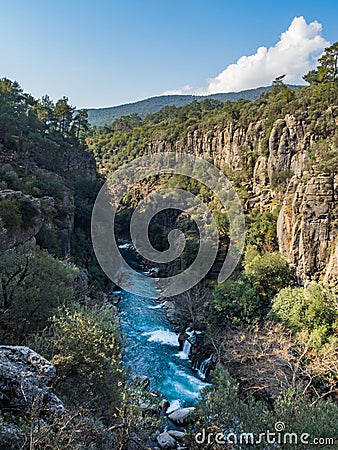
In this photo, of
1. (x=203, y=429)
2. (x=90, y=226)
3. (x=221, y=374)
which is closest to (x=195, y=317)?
(x=221, y=374)

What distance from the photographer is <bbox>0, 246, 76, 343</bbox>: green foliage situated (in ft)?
37.9

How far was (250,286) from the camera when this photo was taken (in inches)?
882

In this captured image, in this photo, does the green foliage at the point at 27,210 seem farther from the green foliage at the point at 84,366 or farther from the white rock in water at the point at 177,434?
the white rock in water at the point at 177,434

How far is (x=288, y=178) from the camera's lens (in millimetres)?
32875

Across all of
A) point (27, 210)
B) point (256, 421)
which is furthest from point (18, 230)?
point (256, 421)

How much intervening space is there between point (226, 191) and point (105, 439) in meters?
36.3

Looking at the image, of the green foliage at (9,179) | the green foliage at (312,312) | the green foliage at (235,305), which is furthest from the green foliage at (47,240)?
the green foliage at (312,312)

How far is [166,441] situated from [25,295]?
318 inches

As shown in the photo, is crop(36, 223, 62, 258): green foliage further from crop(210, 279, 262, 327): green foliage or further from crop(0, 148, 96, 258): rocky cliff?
crop(210, 279, 262, 327): green foliage

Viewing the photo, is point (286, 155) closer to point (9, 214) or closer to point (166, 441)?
point (9, 214)

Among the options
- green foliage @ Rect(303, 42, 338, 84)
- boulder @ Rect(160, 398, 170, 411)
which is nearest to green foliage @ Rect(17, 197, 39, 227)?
boulder @ Rect(160, 398, 170, 411)

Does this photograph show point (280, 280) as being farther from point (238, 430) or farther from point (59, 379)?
point (59, 379)

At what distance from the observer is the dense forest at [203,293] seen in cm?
810

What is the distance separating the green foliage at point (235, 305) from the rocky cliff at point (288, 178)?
4514 millimetres
